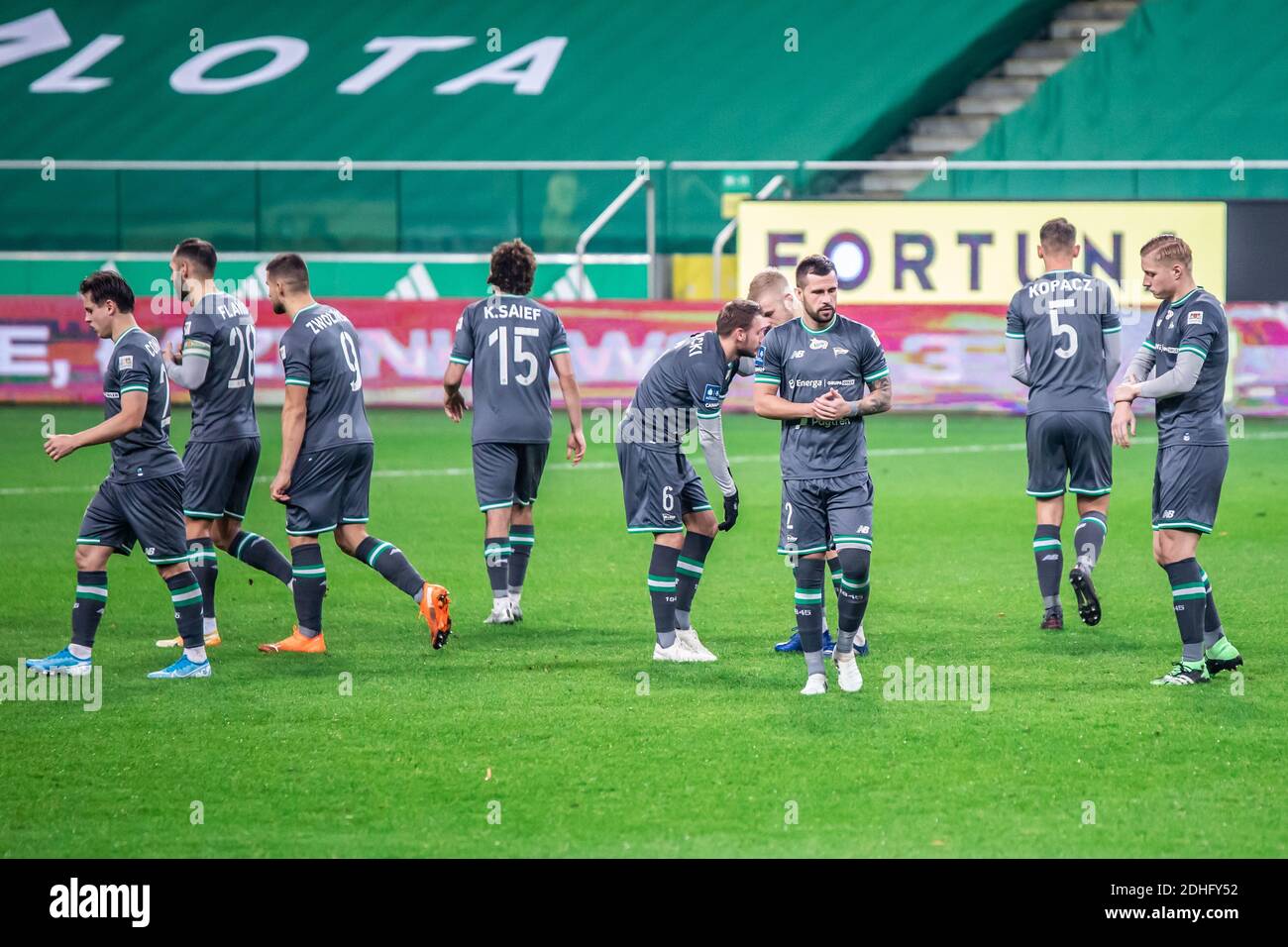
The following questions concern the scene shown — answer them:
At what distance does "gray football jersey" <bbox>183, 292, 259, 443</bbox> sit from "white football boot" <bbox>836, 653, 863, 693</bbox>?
11.4 feet

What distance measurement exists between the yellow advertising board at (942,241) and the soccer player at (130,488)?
14990 mm

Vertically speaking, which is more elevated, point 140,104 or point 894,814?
point 140,104

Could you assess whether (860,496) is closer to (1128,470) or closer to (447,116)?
(1128,470)

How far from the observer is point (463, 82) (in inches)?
1185

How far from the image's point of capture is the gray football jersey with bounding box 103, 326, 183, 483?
8367 mm

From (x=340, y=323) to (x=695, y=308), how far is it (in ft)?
42.7

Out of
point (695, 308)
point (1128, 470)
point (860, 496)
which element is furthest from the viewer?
point (695, 308)

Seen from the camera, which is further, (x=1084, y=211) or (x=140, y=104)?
(x=140, y=104)

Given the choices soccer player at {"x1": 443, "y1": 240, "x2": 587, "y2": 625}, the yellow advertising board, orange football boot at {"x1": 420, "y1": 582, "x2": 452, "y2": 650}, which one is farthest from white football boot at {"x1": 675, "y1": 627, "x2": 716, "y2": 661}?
the yellow advertising board

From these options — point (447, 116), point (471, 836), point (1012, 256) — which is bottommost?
point (471, 836)

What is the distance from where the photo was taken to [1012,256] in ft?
74.9

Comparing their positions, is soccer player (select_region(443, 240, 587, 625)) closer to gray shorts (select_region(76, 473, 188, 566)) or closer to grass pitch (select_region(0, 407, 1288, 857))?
grass pitch (select_region(0, 407, 1288, 857))

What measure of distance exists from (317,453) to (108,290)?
1.36 meters

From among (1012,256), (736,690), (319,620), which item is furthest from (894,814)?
(1012,256)
